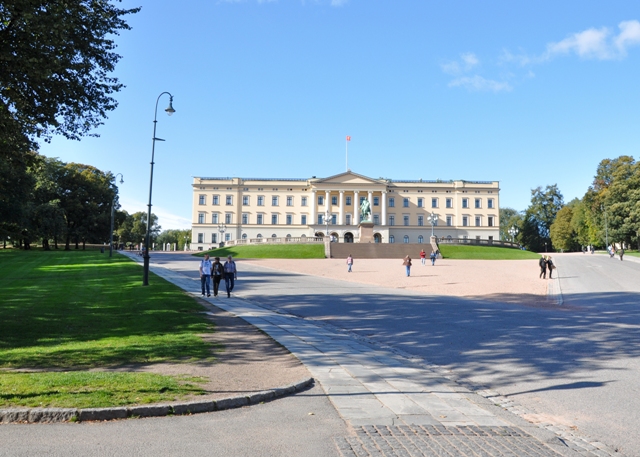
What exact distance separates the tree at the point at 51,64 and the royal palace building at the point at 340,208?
295 ft

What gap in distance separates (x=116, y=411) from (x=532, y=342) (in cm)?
876

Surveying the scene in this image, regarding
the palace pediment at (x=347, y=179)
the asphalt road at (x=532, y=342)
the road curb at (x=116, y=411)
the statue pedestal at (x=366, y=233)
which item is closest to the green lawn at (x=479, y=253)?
the statue pedestal at (x=366, y=233)

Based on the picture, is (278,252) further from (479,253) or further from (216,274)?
(216,274)

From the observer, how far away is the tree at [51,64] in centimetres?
1172

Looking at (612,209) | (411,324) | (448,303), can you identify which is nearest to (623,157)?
(612,209)

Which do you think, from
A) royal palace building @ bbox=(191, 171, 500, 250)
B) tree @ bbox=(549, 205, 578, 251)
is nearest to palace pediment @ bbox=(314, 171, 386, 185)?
royal palace building @ bbox=(191, 171, 500, 250)

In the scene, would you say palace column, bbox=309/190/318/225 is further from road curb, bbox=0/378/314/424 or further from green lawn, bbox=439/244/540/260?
road curb, bbox=0/378/314/424

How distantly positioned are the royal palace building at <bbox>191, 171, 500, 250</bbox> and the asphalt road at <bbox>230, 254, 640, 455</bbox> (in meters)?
83.6

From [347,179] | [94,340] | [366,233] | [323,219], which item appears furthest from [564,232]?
[94,340]

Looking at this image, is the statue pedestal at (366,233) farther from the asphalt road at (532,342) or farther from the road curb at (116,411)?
the road curb at (116,411)

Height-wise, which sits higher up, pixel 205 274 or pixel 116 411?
pixel 205 274

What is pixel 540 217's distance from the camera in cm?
12094

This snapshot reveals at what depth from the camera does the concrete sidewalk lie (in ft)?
16.4

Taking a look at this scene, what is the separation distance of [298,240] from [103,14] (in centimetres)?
6852
